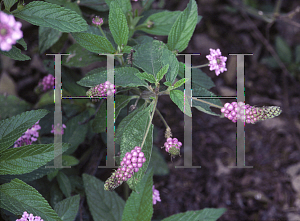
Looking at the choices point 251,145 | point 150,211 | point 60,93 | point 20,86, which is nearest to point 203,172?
point 251,145

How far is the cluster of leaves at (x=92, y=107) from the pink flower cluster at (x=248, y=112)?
13 centimetres

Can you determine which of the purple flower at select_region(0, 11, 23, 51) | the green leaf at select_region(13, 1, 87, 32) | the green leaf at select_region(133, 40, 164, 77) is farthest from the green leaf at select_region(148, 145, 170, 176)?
the purple flower at select_region(0, 11, 23, 51)

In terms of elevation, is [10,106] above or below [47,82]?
below

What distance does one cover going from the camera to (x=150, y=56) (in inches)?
57.4

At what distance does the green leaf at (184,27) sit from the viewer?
4.78ft

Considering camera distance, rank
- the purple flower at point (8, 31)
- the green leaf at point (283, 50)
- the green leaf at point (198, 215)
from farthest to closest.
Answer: the green leaf at point (283, 50) → the green leaf at point (198, 215) → the purple flower at point (8, 31)

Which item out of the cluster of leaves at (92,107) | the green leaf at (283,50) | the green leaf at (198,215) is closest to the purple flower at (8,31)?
the cluster of leaves at (92,107)

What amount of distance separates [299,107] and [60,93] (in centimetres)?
242

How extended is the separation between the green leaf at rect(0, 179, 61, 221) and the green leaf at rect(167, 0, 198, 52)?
3.49ft

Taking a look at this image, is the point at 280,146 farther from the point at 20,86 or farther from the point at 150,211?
the point at 20,86

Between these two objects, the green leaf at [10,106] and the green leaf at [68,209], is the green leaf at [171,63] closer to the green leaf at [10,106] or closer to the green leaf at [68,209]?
the green leaf at [68,209]

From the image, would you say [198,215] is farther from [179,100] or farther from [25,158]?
[25,158]

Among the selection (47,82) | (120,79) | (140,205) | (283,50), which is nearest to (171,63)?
(120,79)

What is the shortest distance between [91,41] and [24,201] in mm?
881
